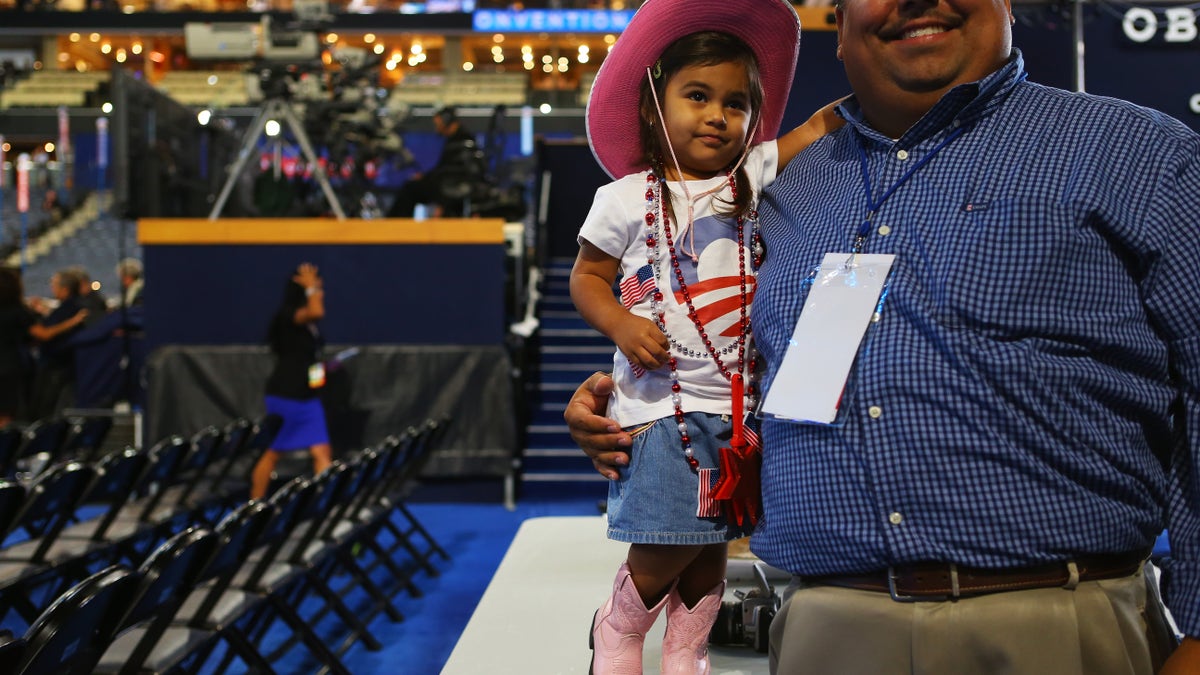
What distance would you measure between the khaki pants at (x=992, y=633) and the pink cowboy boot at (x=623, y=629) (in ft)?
1.44

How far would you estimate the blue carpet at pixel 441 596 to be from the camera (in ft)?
13.9

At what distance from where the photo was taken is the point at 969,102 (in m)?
1.30

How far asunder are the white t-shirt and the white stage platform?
56 centimetres

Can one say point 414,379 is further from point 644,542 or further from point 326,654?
point 644,542

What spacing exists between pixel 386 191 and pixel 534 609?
952 centimetres

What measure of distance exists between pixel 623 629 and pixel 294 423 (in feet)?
16.9

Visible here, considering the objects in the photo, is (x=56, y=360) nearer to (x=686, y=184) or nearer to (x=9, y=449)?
(x=9, y=449)

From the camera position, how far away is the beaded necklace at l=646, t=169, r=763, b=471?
5.29 ft

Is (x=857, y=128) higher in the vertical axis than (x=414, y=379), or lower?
higher

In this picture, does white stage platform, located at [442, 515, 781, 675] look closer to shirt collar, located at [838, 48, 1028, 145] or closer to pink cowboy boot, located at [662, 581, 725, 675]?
pink cowboy boot, located at [662, 581, 725, 675]

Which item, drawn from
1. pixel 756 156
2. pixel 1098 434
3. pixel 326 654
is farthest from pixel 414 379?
pixel 1098 434

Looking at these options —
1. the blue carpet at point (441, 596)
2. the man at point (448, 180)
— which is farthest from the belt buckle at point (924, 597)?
the man at point (448, 180)

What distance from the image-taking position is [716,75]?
1.69m

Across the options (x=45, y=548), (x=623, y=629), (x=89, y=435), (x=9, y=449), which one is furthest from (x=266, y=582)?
(x=89, y=435)
